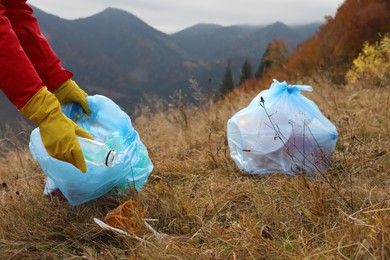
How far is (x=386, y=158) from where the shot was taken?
2.00m

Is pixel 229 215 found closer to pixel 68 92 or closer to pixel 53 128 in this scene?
pixel 53 128

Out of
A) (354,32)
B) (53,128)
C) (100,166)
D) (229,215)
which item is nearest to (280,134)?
(229,215)

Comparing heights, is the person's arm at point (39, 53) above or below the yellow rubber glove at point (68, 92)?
above

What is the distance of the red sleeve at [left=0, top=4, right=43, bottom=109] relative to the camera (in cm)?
142

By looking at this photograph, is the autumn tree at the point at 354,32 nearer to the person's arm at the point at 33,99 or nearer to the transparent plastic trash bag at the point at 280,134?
the transparent plastic trash bag at the point at 280,134

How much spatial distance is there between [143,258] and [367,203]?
870 millimetres

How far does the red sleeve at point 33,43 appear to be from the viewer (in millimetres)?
1788

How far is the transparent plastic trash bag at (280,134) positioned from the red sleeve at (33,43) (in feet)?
3.29

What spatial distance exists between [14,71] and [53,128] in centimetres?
26

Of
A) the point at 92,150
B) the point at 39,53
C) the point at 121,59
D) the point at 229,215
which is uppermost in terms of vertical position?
the point at 39,53

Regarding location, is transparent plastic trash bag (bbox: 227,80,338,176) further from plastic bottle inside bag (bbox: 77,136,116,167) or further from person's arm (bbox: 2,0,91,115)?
person's arm (bbox: 2,0,91,115)

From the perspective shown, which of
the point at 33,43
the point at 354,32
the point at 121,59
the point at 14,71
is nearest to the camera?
the point at 14,71

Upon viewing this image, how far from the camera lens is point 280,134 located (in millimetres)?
1905

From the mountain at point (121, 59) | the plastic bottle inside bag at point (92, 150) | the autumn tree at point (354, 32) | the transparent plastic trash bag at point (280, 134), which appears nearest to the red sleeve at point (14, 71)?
the plastic bottle inside bag at point (92, 150)
